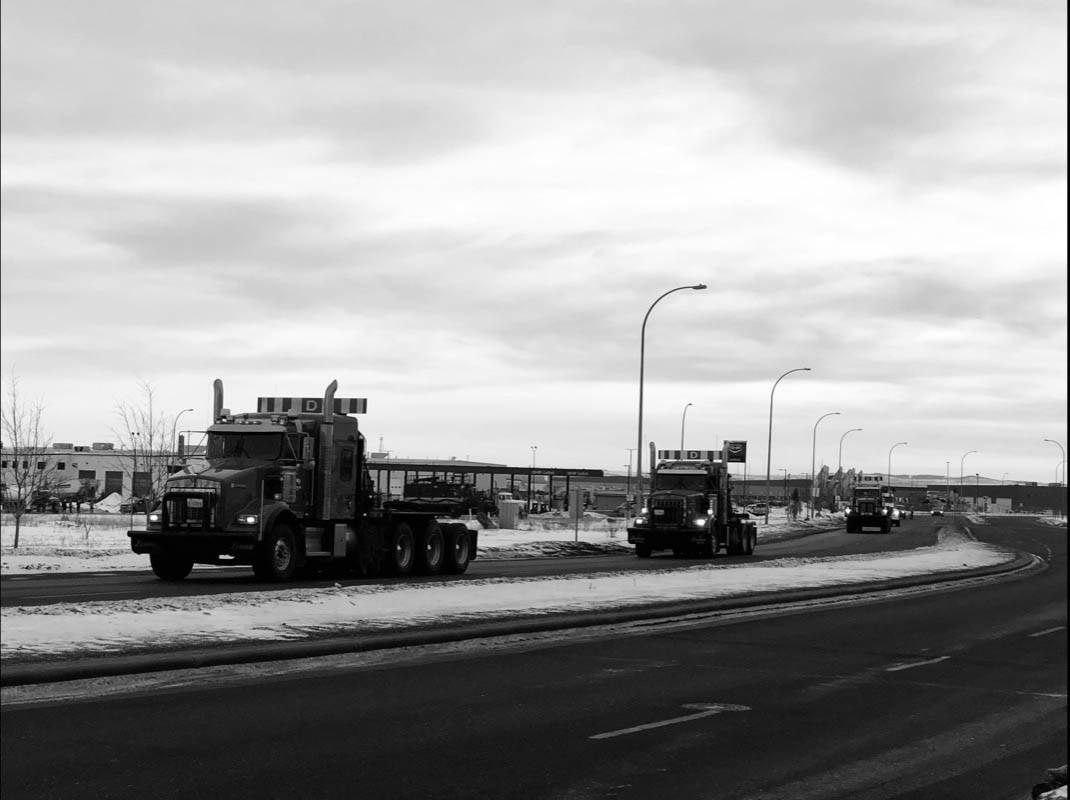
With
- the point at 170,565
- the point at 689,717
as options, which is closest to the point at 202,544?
the point at 170,565

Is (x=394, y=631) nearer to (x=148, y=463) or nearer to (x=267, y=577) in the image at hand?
(x=267, y=577)

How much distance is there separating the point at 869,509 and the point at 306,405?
2418 inches

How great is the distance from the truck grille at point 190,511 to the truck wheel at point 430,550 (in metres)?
6.24

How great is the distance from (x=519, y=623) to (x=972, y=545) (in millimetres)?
41218

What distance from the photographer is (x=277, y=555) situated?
25.3 meters

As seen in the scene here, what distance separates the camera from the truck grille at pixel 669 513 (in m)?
43.2

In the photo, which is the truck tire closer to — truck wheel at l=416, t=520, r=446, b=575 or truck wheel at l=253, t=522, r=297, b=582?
truck wheel at l=416, t=520, r=446, b=575

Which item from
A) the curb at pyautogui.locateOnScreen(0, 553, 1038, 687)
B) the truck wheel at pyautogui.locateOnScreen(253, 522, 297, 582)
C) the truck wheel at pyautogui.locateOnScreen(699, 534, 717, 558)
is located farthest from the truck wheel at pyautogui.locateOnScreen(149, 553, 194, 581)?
the truck wheel at pyautogui.locateOnScreen(699, 534, 717, 558)

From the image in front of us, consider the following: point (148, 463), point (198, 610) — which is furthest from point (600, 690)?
point (148, 463)

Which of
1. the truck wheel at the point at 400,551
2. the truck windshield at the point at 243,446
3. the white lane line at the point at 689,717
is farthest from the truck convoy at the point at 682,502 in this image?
the white lane line at the point at 689,717

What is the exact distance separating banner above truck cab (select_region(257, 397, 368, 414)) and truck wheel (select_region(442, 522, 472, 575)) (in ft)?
17.5

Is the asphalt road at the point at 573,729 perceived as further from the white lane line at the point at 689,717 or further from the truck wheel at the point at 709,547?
the truck wheel at the point at 709,547

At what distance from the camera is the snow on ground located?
1583 centimetres

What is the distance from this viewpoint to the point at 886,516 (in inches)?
3216
